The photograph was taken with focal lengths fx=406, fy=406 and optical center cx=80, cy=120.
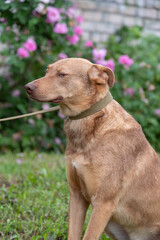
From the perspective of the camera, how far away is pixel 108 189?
2834 millimetres

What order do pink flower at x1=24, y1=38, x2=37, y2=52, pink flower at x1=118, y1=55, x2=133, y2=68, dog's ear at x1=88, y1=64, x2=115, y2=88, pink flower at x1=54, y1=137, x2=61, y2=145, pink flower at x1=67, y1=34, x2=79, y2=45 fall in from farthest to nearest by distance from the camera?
pink flower at x1=54, y1=137, x2=61, y2=145 → pink flower at x1=118, y1=55, x2=133, y2=68 → pink flower at x1=67, y1=34, x2=79, y2=45 → pink flower at x1=24, y1=38, x2=37, y2=52 → dog's ear at x1=88, y1=64, x2=115, y2=88

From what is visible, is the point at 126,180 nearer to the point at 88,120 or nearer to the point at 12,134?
the point at 88,120

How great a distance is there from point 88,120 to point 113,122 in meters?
0.18

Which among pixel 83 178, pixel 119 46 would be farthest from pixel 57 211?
pixel 119 46

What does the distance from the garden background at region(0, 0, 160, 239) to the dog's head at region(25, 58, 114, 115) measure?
1.18 meters

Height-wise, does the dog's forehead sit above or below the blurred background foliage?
above

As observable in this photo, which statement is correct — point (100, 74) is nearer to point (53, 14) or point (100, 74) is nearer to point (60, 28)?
point (53, 14)

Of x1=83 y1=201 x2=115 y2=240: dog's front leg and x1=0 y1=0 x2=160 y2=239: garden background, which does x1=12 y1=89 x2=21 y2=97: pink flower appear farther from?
x1=83 y1=201 x2=115 y2=240: dog's front leg

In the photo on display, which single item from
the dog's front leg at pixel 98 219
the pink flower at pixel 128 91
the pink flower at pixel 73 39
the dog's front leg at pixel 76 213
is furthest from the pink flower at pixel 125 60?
the dog's front leg at pixel 98 219

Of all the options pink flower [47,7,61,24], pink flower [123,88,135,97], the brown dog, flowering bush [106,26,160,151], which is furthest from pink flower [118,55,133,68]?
the brown dog

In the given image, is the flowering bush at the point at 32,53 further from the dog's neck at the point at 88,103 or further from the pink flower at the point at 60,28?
the dog's neck at the point at 88,103

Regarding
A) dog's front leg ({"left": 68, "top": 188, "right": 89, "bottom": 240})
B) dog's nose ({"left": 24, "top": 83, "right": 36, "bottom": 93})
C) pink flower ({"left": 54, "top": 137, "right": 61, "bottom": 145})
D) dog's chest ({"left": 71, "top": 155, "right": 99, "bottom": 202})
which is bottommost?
pink flower ({"left": 54, "top": 137, "right": 61, "bottom": 145})

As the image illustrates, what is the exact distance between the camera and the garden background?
396 cm

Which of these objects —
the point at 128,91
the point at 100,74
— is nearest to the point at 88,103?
the point at 100,74
